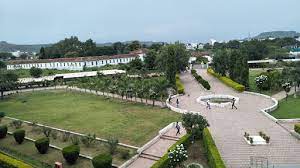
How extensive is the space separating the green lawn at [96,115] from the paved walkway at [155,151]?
121 cm

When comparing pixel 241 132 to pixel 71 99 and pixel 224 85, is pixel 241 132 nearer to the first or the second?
pixel 224 85

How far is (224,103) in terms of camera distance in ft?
115

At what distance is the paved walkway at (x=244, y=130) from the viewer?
20.9 metres

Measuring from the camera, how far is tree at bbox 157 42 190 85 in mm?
47812

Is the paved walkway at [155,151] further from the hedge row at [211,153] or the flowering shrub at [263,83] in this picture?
the flowering shrub at [263,83]

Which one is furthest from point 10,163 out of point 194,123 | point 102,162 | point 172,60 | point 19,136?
point 172,60

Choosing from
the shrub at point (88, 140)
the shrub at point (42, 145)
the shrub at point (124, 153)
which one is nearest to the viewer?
the shrub at point (124, 153)

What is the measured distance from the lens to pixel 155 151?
2281cm

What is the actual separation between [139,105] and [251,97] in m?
13.4

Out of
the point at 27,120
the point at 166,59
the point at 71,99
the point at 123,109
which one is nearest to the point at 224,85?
the point at 166,59

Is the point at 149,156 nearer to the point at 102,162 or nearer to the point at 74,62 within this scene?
the point at 102,162

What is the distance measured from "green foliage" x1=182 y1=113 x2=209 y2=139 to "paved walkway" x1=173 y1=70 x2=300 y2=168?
5.44 ft

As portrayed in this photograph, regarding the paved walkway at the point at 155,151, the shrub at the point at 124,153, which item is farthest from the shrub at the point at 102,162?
the shrub at the point at 124,153

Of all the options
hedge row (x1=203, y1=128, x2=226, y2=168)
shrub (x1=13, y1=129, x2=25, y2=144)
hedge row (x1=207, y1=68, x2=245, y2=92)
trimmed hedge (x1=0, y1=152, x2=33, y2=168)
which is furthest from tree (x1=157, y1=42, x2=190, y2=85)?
trimmed hedge (x1=0, y1=152, x2=33, y2=168)
